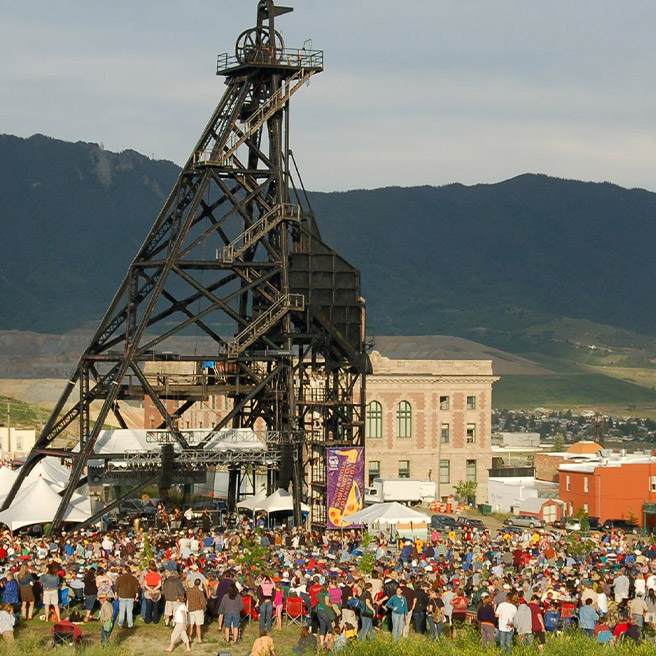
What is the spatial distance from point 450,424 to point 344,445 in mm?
32063

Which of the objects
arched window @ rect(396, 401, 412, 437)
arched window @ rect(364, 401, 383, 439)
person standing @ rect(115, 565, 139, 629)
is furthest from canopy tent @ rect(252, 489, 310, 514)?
arched window @ rect(396, 401, 412, 437)

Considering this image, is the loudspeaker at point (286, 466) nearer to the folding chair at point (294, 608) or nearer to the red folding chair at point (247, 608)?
the red folding chair at point (247, 608)

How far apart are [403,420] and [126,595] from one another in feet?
193

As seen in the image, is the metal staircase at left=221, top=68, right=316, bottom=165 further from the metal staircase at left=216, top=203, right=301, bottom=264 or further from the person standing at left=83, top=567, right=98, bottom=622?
the person standing at left=83, top=567, right=98, bottom=622

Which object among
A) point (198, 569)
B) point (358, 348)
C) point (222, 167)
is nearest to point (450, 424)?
point (358, 348)

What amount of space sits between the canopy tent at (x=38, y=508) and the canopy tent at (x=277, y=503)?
7028mm

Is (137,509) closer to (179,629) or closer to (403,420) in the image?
(179,629)

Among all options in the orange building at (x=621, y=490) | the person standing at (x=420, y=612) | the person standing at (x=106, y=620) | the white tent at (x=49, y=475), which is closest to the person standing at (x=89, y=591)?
the person standing at (x=106, y=620)

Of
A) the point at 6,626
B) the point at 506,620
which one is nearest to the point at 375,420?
the point at 506,620

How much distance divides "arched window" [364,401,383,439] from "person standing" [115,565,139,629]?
57117 millimetres

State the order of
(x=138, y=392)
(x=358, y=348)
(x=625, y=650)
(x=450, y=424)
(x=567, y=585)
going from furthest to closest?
(x=450, y=424), (x=358, y=348), (x=138, y=392), (x=567, y=585), (x=625, y=650)

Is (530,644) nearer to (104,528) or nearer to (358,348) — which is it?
(104,528)

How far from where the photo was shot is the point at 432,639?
1399 inches

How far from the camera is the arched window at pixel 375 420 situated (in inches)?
3701
